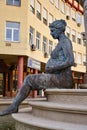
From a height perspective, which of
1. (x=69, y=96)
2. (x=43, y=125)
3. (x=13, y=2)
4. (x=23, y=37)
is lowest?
(x=43, y=125)

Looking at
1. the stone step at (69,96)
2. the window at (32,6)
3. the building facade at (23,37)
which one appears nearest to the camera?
the stone step at (69,96)

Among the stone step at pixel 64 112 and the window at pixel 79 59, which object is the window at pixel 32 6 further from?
the stone step at pixel 64 112

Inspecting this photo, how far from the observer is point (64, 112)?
455 cm

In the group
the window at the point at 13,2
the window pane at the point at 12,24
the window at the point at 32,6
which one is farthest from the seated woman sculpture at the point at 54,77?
the window at the point at 32,6

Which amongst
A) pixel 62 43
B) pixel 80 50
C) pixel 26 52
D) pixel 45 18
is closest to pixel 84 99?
pixel 62 43

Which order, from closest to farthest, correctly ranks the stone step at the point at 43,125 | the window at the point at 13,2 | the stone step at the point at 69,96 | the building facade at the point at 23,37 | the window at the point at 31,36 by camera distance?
the stone step at the point at 43,125
the stone step at the point at 69,96
the building facade at the point at 23,37
the window at the point at 13,2
the window at the point at 31,36

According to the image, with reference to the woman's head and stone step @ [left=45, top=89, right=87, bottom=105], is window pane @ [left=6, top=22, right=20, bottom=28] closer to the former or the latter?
the woman's head

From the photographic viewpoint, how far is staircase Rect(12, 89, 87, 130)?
14.2ft

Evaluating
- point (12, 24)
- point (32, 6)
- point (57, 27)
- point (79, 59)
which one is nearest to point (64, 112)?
point (57, 27)

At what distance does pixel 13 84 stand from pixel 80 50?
11.8 m

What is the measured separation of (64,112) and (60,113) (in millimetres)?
93

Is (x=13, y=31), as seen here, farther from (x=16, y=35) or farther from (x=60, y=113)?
(x=60, y=113)

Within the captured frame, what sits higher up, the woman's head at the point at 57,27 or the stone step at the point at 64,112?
the woman's head at the point at 57,27

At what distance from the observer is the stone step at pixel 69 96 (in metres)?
4.78
